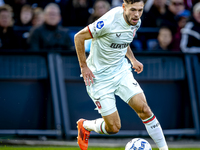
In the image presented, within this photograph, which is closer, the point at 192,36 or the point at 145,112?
the point at 145,112

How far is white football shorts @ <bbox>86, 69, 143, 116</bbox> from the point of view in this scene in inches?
197

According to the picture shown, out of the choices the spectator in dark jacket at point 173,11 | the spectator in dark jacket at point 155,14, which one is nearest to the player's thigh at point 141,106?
the spectator in dark jacket at point 173,11

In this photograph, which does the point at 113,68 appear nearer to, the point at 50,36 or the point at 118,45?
the point at 118,45

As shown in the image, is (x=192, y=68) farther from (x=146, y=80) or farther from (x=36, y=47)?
(x=36, y=47)

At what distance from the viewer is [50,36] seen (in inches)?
285

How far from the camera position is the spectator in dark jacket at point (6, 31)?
7.35m

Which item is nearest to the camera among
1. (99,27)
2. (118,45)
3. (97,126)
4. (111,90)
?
(99,27)

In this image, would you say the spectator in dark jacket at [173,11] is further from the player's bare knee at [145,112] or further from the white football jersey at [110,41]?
the player's bare knee at [145,112]

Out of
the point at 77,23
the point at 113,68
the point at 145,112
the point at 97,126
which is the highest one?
the point at 113,68

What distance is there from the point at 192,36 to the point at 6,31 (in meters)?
4.02

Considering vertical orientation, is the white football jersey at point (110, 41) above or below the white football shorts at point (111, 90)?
above

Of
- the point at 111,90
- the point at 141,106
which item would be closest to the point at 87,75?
the point at 111,90

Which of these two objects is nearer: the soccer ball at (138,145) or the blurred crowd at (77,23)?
the soccer ball at (138,145)

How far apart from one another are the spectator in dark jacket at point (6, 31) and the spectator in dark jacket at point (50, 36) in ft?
1.39
